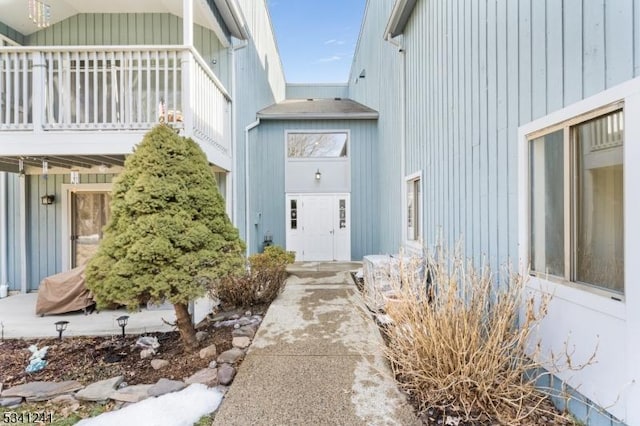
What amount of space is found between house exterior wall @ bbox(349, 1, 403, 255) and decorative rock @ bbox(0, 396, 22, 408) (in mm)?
5846

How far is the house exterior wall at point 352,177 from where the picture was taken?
9.24m

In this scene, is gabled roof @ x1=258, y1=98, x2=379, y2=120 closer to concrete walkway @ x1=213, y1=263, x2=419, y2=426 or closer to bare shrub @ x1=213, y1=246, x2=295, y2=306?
bare shrub @ x1=213, y1=246, x2=295, y2=306

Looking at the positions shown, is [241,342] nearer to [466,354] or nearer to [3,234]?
[466,354]

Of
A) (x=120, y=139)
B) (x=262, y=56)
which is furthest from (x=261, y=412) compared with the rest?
(x=262, y=56)

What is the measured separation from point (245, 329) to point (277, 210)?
5619mm

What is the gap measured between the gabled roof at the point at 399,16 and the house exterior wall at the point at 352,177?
121 inches

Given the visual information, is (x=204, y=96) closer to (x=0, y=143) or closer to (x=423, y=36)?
(x=0, y=143)

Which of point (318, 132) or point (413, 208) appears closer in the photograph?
point (413, 208)

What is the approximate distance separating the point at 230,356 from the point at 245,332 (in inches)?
25.6

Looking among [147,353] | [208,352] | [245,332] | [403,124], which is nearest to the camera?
[208,352]

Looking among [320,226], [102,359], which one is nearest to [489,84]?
[102,359]

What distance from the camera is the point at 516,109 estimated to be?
9.07 feet

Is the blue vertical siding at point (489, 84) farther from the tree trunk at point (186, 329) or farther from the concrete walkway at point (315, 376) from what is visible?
the tree trunk at point (186, 329)

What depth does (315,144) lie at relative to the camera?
30.8ft
